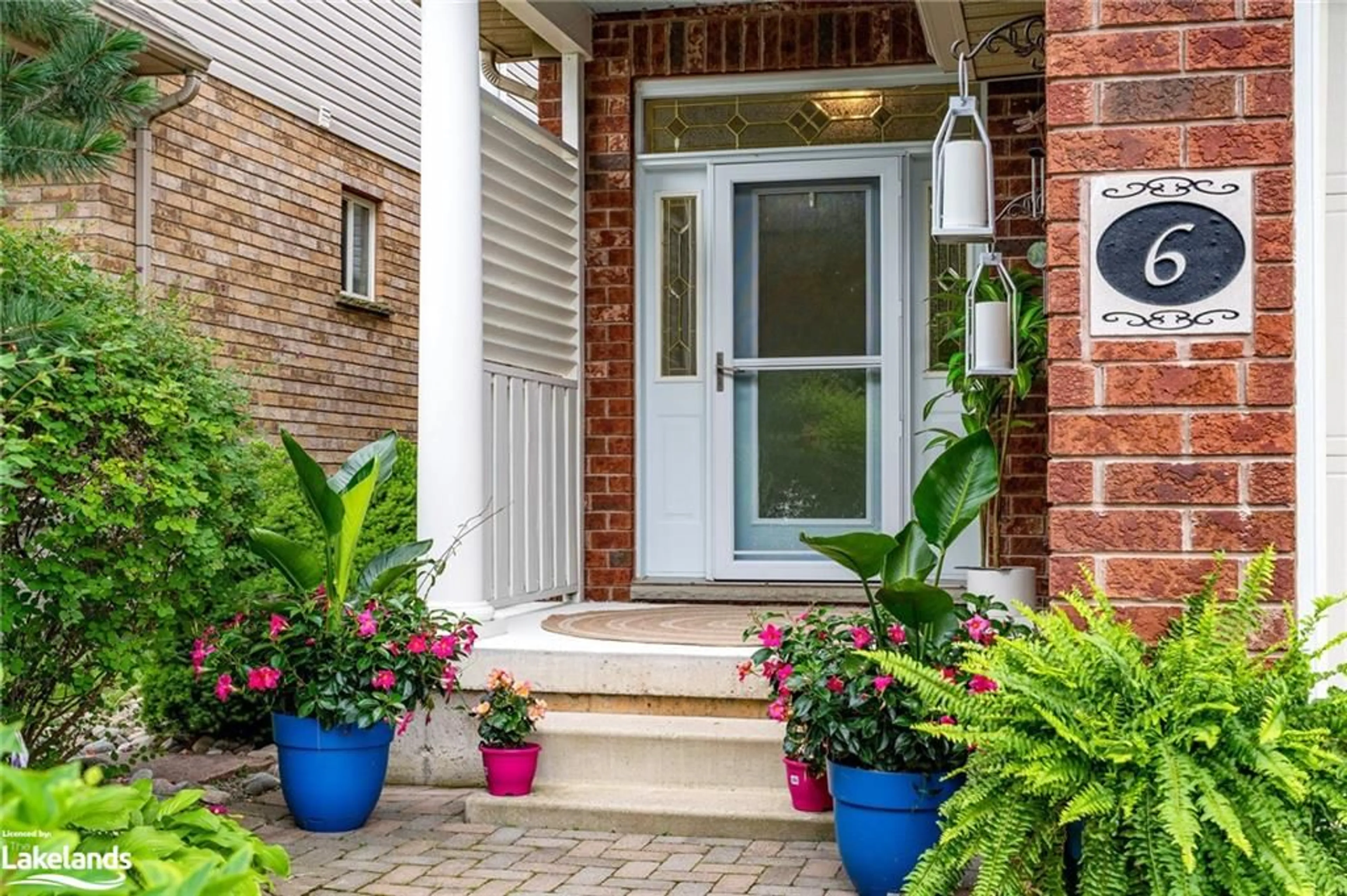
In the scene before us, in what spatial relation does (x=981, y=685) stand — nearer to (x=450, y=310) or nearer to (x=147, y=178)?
(x=450, y=310)

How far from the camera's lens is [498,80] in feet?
24.7

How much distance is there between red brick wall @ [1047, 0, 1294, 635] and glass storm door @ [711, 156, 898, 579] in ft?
11.4

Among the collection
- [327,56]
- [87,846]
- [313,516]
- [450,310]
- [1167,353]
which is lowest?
[87,846]

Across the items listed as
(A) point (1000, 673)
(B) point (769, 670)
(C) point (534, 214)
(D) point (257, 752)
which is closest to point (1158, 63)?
(A) point (1000, 673)

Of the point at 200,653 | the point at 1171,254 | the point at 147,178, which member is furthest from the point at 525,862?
the point at 147,178

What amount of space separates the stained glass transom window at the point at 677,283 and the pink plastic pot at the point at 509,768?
2800 millimetres

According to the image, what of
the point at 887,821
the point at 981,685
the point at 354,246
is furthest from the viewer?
the point at 354,246

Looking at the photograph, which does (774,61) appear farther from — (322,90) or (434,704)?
(322,90)

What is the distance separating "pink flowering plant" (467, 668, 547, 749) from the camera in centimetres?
450

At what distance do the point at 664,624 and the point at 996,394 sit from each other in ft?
5.44

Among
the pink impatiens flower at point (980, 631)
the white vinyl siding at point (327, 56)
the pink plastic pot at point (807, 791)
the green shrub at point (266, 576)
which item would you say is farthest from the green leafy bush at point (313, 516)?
the white vinyl siding at point (327, 56)

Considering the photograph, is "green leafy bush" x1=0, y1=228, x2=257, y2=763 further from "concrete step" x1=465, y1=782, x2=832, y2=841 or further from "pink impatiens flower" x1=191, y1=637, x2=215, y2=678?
"concrete step" x1=465, y1=782, x2=832, y2=841

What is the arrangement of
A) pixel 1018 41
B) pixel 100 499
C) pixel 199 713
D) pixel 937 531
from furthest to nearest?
pixel 1018 41
pixel 199 713
pixel 100 499
pixel 937 531

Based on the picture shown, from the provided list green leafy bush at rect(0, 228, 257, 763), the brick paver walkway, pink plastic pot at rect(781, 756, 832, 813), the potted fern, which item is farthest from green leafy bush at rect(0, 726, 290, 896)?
the potted fern
